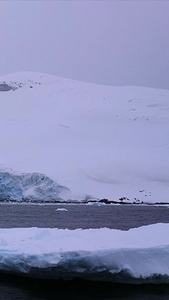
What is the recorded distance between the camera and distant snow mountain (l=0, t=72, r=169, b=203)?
46812mm

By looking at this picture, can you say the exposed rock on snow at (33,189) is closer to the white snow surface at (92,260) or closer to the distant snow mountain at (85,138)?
the distant snow mountain at (85,138)

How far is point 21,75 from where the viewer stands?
92.2 meters

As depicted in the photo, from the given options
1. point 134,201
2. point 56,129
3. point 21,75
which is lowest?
point 134,201

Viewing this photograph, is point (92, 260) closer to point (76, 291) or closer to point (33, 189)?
point (76, 291)

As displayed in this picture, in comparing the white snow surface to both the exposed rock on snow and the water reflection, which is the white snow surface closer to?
the water reflection

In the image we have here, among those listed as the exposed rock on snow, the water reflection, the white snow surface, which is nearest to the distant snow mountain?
the exposed rock on snow

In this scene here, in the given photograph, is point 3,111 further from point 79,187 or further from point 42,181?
point 42,181

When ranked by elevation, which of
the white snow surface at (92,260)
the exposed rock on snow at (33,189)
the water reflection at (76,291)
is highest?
the white snow surface at (92,260)

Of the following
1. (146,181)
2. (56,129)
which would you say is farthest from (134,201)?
(56,129)

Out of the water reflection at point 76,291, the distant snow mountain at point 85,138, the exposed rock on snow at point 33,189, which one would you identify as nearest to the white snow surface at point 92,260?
the water reflection at point 76,291

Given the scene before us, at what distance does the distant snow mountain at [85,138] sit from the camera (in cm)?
4681

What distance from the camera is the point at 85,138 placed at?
61562 millimetres

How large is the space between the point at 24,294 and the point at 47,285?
0.54m

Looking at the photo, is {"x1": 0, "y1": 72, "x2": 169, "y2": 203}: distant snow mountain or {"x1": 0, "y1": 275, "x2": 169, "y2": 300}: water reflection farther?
{"x1": 0, "y1": 72, "x2": 169, "y2": 203}: distant snow mountain
